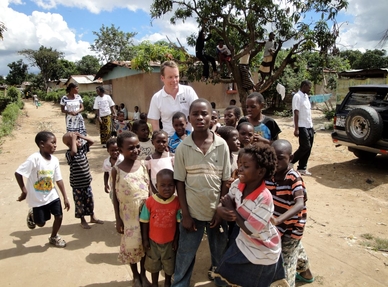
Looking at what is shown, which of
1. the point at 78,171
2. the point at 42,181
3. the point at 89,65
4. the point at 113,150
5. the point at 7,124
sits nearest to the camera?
the point at 42,181

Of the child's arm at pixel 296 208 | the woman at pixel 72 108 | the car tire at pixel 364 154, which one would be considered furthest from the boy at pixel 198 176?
the car tire at pixel 364 154

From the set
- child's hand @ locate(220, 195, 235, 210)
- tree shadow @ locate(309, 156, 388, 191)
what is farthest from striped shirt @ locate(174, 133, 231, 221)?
tree shadow @ locate(309, 156, 388, 191)

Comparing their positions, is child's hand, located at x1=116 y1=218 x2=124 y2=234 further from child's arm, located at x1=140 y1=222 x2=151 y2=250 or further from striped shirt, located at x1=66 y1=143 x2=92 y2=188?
striped shirt, located at x1=66 y1=143 x2=92 y2=188

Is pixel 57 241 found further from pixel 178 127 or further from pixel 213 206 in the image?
pixel 213 206

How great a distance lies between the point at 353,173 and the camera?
20.7 ft

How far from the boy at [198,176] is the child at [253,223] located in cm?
30

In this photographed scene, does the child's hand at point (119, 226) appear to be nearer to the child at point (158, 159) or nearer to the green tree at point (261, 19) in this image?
the child at point (158, 159)

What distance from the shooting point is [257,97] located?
3.17 metres

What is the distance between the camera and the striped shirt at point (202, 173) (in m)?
2.21

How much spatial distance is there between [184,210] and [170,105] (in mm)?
1239

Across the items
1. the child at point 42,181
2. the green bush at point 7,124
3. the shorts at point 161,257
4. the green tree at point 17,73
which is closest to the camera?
the shorts at point 161,257

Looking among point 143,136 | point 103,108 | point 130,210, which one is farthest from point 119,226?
point 103,108

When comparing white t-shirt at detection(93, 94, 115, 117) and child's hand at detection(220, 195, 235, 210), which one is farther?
white t-shirt at detection(93, 94, 115, 117)

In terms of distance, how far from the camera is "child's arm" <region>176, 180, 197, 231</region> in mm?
2264
